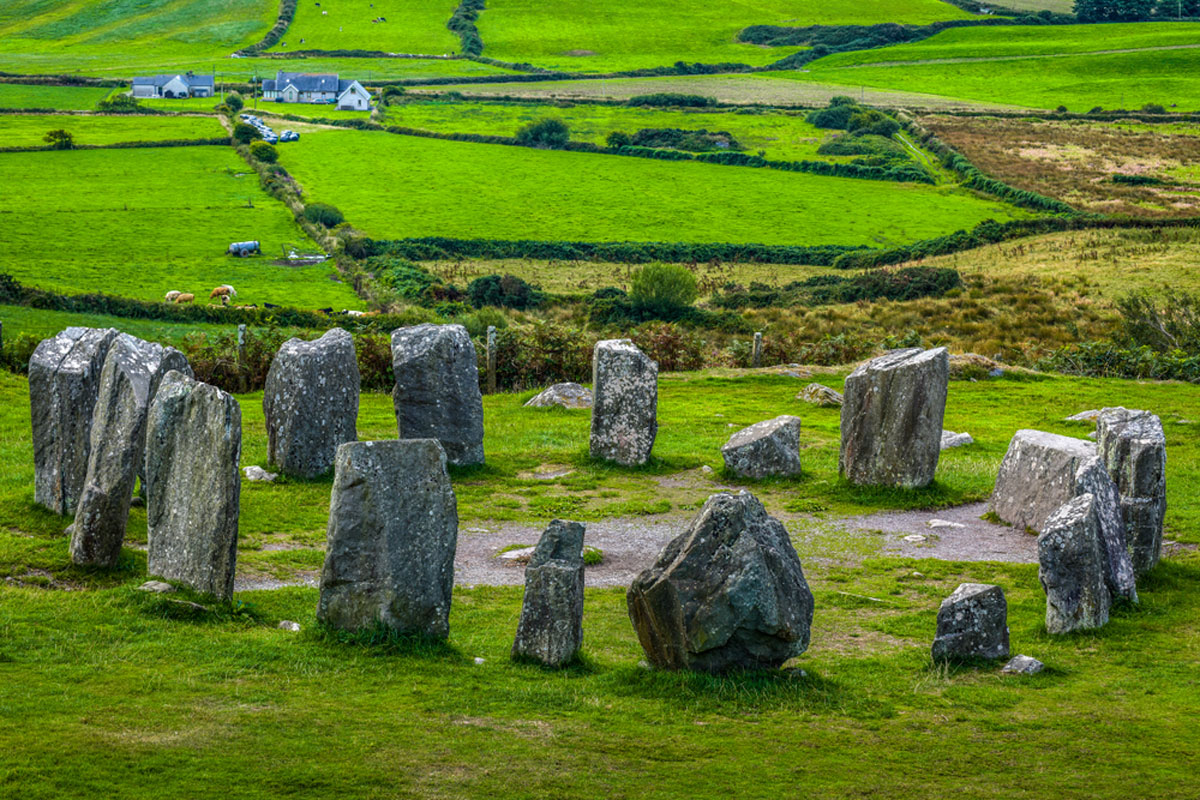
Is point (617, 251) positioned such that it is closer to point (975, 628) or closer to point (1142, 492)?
point (1142, 492)

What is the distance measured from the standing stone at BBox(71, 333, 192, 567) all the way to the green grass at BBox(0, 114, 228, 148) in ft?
331

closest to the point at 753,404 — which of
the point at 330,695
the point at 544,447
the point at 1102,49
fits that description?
the point at 544,447

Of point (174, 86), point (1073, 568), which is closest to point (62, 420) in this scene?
point (1073, 568)

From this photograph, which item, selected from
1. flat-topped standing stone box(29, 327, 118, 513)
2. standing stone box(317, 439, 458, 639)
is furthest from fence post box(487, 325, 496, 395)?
standing stone box(317, 439, 458, 639)

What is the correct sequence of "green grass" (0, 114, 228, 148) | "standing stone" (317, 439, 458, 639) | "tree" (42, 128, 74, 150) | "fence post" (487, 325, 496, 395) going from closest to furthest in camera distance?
"standing stone" (317, 439, 458, 639), "fence post" (487, 325, 496, 395), "tree" (42, 128, 74, 150), "green grass" (0, 114, 228, 148)

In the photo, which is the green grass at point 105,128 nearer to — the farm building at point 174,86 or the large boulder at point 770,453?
the farm building at point 174,86

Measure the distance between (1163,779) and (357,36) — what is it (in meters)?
194

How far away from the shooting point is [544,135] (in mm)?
119750

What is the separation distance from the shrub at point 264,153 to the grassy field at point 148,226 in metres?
1.69

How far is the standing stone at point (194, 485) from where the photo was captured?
43.3 ft

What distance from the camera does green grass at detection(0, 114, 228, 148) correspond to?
359 ft

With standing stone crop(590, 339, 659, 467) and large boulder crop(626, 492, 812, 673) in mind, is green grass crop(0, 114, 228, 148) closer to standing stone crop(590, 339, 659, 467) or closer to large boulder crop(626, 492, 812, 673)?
standing stone crop(590, 339, 659, 467)

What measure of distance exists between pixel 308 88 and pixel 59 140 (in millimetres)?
47789

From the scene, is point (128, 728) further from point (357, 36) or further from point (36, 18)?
point (36, 18)
